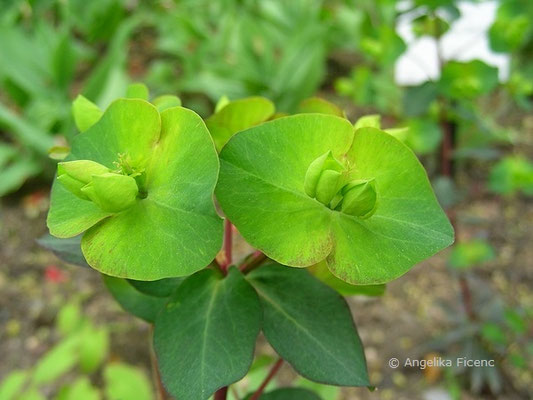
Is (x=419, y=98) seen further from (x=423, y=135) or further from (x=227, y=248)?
(x=227, y=248)

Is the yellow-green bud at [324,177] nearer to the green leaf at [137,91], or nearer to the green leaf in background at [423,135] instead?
the green leaf at [137,91]

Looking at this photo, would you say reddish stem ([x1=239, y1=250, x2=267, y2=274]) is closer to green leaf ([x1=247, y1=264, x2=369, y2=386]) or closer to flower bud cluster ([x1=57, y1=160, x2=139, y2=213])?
green leaf ([x1=247, y1=264, x2=369, y2=386])

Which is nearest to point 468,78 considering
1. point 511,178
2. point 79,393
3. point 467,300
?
point 511,178

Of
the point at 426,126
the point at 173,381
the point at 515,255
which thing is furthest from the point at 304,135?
the point at 515,255

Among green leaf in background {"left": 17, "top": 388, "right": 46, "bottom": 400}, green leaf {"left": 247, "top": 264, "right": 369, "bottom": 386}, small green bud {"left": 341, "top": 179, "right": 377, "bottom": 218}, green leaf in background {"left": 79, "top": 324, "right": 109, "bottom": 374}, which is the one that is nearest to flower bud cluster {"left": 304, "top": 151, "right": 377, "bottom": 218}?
small green bud {"left": 341, "top": 179, "right": 377, "bottom": 218}

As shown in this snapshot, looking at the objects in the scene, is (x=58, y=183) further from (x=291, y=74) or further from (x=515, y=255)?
(x=291, y=74)

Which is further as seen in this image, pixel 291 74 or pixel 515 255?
pixel 291 74

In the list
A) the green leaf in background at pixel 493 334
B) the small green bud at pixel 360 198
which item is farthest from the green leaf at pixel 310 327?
the green leaf in background at pixel 493 334

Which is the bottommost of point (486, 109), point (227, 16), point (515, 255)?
point (515, 255)

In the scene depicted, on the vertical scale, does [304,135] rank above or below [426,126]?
above
